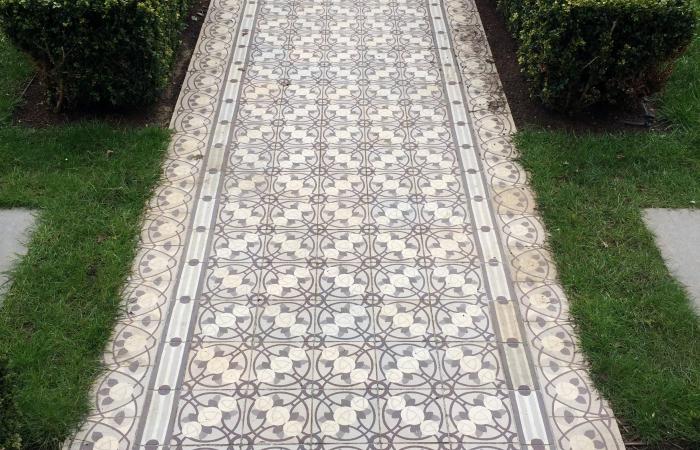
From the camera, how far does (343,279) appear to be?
409 centimetres

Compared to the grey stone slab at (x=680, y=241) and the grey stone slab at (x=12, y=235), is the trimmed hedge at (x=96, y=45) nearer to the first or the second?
the grey stone slab at (x=12, y=235)

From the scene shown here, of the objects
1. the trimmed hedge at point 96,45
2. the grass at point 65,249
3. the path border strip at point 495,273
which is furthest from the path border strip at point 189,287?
the path border strip at point 495,273

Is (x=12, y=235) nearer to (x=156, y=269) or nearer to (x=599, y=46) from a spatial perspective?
(x=156, y=269)

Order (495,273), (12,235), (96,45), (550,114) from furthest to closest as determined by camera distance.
Result: (550,114) < (96,45) < (12,235) < (495,273)

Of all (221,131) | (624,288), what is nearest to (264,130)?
(221,131)

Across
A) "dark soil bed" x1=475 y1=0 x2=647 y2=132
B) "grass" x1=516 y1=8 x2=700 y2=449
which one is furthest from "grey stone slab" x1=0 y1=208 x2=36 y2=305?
"dark soil bed" x1=475 y1=0 x2=647 y2=132

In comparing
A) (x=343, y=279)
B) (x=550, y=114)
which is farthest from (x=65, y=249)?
(x=550, y=114)

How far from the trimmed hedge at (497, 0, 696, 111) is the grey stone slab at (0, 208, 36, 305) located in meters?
3.61

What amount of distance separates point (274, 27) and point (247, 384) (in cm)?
391

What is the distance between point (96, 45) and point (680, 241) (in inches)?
157

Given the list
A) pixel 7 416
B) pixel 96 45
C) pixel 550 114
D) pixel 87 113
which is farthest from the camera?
pixel 550 114

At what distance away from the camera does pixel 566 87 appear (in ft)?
16.9

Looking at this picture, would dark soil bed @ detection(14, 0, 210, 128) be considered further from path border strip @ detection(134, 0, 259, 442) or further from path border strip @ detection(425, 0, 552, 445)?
path border strip @ detection(425, 0, 552, 445)

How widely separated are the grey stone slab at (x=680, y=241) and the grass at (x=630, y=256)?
0.06 metres
